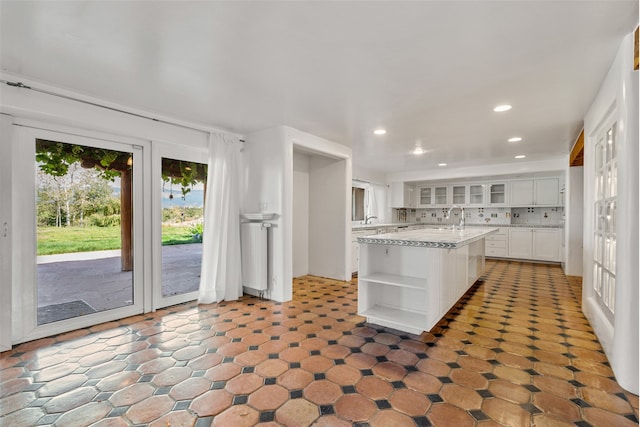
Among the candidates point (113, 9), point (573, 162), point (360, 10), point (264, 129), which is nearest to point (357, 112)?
point (264, 129)

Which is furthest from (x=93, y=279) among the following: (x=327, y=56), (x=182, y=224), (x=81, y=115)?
(x=327, y=56)

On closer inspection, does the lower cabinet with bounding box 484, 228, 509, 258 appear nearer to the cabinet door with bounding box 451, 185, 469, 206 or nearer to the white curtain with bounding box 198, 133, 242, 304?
the cabinet door with bounding box 451, 185, 469, 206

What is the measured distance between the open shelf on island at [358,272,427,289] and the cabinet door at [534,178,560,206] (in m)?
5.73

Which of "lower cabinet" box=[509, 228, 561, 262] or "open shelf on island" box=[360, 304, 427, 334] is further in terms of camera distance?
"lower cabinet" box=[509, 228, 561, 262]

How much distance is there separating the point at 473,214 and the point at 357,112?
243 inches

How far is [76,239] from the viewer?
116 inches

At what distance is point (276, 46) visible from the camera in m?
2.01

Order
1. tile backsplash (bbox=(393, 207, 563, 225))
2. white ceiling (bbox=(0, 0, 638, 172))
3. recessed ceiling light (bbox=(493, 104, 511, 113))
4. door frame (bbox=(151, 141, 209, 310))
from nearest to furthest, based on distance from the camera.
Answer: white ceiling (bbox=(0, 0, 638, 172))
recessed ceiling light (bbox=(493, 104, 511, 113))
door frame (bbox=(151, 141, 209, 310))
tile backsplash (bbox=(393, 207, 563, 225))

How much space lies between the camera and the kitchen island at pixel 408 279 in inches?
106

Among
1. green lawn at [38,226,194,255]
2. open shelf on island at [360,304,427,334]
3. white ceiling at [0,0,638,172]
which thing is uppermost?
white ceiling at [0,0,638,172]

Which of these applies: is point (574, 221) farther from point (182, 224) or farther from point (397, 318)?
point (182, 224)

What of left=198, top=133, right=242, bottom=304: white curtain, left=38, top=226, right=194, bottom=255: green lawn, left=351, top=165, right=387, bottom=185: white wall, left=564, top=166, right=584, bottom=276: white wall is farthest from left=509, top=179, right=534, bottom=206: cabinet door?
left=38, top=226, right=194, bottom=255: green lawn

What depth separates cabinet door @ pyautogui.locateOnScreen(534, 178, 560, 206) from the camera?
6688 millimetres

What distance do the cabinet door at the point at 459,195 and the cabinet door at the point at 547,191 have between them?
1.50m
